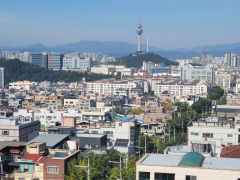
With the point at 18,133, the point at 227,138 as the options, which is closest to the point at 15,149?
the point at 18,133

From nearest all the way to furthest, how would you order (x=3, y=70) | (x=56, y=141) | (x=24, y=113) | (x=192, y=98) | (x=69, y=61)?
(x=56, y=141)
(x=24, y=113)
(x=192, y=98)
(x=3, y=70)
(x=69, y=61)

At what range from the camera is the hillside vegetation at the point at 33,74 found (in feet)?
175

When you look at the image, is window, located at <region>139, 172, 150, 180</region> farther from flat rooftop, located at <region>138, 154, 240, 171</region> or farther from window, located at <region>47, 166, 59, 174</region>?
window, located at <region>47, 166, 59, 174</region>

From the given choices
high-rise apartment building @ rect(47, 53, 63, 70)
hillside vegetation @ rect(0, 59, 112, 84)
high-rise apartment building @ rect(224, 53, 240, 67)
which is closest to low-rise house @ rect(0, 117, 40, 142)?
hillside vegetation @ rect(0, 59, 112, 84)

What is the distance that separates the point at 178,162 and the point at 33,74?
162 feet

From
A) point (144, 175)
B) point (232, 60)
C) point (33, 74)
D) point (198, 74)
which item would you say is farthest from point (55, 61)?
point (144, 175)

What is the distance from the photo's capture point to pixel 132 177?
8.92m

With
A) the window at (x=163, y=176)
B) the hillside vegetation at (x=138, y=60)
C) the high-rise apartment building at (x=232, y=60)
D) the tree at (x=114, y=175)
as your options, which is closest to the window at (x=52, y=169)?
the tree at (x=114, y=175)

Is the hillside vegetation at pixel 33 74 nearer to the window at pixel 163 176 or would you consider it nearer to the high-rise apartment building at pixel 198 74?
the high-rise apartment building at pixel 198 74

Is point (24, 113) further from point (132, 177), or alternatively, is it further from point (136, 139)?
point (132, 177)

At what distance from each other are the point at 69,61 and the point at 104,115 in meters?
56.5

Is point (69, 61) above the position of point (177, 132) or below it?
above

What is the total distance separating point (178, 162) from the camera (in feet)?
23.6

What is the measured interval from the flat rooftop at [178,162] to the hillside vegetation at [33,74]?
46.2 m
